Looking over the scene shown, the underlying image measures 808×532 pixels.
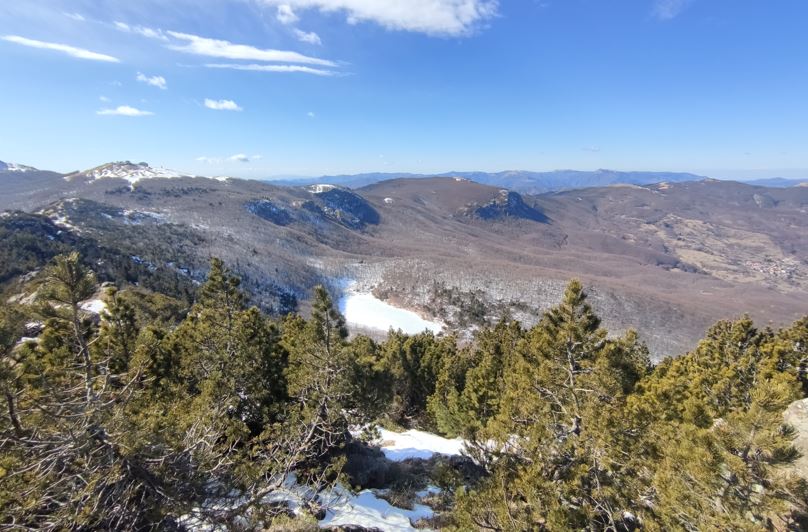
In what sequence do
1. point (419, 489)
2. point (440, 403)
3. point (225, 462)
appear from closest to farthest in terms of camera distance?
point (225, 462) < point (419, 489) < point (440, 403)

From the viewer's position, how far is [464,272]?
176 meters

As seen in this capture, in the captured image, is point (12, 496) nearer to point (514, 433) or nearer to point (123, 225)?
point (514, 433)

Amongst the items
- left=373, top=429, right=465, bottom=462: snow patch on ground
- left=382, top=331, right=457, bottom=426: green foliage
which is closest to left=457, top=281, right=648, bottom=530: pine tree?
left=373, top=429, right=465, bottom=462: snow patch on ground

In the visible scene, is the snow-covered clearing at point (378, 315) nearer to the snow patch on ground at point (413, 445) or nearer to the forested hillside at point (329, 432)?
the snow patch on ground at point (413, 445)

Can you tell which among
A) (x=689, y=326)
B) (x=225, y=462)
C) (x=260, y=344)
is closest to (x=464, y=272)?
(x=689, y=326)

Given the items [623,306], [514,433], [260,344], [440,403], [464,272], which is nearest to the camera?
[514,433]

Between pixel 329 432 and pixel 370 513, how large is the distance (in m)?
4.62

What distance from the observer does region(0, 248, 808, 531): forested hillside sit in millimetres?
7980

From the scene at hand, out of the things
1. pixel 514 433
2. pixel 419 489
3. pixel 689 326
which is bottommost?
pixel 689 326

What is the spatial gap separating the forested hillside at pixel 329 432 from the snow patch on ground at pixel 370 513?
618 millimetres

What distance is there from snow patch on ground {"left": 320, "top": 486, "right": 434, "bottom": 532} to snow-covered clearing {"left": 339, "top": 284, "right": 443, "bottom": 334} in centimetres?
10328

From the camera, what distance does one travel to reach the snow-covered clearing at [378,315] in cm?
12950

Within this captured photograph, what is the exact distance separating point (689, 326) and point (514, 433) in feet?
498

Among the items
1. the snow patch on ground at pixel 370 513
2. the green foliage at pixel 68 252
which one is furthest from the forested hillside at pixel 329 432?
the green foliage at pixel 68 252
